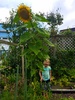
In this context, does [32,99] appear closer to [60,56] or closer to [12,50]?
[12,50]

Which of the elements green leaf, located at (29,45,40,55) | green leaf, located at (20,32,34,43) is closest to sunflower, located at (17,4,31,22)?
green leaf, located at (20,32,34,43)

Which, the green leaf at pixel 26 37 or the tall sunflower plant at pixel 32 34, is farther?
the green leaf at pixel 26 37

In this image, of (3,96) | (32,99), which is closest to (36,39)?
(32,99)

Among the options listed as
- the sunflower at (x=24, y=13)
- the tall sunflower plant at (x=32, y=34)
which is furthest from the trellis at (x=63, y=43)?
the sunflower at (x=24, y=13)

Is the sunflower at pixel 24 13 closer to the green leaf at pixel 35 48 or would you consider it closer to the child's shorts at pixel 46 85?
the green leaf at pixel 35 48

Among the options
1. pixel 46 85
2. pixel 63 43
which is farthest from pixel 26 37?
pixel 63 43

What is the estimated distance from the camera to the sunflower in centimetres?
299

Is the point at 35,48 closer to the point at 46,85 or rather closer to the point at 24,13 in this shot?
the point at 24,13

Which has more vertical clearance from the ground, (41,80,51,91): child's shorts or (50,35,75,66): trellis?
(50,35,75,66): trellis

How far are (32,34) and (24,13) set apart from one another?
0.26 meters

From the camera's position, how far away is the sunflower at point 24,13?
2.99 m

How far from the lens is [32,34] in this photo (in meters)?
3.17

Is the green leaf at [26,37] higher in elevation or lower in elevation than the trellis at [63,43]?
lower

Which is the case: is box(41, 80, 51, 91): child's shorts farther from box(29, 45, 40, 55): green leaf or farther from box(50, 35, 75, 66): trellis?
box(29, 45, 40, 55): green leaf
